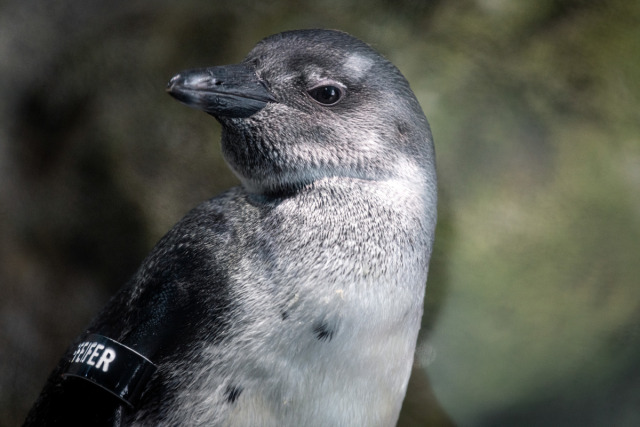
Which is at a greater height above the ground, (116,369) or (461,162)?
(461,162)

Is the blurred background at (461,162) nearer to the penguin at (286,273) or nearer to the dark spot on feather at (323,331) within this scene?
the penguin at (286,273)

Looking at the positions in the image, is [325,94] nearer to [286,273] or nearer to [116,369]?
[286,273]

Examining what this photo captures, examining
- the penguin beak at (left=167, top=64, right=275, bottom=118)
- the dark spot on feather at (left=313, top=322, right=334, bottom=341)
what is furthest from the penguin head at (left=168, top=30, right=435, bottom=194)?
the dark spot on feather at (left=313, top=322, right=334, bottom=341)

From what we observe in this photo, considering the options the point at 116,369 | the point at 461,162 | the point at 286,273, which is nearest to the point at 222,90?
the point at 286,273

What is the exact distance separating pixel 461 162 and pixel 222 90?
622 mm

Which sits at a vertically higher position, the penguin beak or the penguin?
the penguin beak

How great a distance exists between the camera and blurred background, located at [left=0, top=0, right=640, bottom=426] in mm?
1276

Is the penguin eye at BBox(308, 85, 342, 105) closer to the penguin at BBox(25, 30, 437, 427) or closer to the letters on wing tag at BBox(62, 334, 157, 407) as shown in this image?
the penguin at BBox(25, 30, 437, 427)

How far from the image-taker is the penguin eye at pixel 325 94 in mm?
983

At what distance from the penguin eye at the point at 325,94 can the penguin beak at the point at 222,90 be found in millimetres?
65

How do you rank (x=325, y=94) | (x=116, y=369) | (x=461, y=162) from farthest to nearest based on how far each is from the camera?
(x=461, y=162) → (x=325, y=94) → (x=116, y=369)

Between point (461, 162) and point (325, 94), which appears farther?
point (461, 162)

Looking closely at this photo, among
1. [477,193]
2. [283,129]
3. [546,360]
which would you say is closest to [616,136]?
[477,193]

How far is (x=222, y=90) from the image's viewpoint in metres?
0.94
